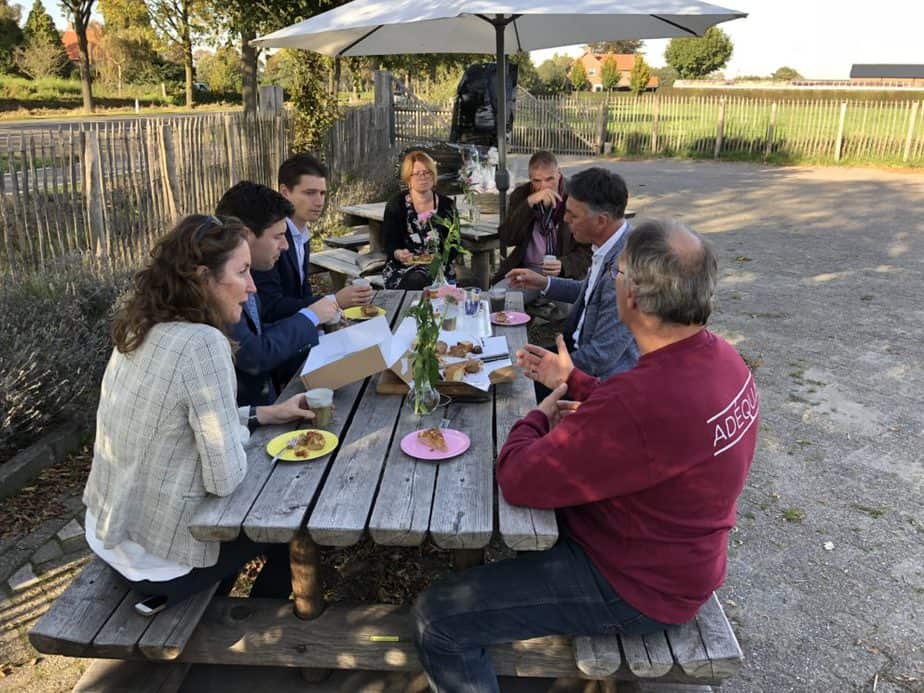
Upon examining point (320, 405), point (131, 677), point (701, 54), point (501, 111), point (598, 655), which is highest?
point (701, 54)

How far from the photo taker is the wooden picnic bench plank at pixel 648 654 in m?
1.83

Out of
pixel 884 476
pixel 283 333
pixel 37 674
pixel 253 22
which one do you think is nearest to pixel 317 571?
pixel 283 333

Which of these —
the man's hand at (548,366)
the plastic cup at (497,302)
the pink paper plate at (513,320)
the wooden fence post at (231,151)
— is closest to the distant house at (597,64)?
the wooden fence post at (231,151)

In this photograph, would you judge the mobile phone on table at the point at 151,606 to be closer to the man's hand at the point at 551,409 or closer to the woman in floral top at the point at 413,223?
the man's hand at the point at 551,409

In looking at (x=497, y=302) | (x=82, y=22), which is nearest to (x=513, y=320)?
(x=497, y=302)

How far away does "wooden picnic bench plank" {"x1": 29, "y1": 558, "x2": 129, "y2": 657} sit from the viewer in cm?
187

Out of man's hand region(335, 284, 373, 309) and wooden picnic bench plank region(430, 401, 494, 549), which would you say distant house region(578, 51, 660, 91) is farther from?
wooden picnic bench plank region(430, 401, 494, 549)

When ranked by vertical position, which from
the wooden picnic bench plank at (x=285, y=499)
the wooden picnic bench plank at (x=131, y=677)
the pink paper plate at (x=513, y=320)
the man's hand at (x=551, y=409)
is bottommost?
the wooden picnic bench plank at (x=131, y=677)

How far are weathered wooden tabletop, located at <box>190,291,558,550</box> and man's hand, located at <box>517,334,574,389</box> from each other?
6.7 inches

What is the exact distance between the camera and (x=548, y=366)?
8.06 ft

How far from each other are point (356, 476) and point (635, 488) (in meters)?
0.82

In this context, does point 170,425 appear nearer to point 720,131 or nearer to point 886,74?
point 720,131

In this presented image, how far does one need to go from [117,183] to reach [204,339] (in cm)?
486

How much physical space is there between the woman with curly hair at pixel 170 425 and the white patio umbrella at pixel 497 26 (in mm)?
2558
